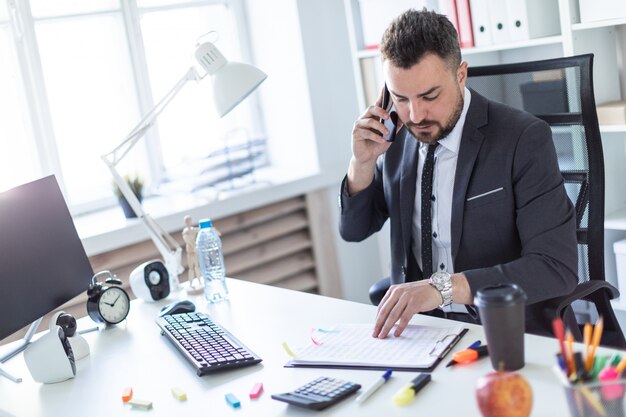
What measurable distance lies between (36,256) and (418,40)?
102 centimetres

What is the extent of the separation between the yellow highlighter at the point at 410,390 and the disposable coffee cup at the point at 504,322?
0.41ft

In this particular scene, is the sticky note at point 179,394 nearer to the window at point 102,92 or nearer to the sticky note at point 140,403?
the sticky note at point 140,403

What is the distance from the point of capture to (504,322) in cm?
140

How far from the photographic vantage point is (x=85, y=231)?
9.86ft

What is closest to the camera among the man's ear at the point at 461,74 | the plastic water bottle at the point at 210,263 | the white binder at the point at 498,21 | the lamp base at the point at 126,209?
the man's ear at the point at 461,74

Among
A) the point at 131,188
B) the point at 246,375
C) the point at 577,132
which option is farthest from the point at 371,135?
the point at 131,188

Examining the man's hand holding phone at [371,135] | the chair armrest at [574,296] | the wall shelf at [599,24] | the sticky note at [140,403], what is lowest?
the chair armrest at [574,296]

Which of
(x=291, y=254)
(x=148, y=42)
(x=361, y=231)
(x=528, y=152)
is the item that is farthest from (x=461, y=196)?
(x=148, y=42)

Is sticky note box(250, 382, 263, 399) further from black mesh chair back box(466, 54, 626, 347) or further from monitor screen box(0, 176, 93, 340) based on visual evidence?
black mesh chair back box(466, 54, 626, 347)

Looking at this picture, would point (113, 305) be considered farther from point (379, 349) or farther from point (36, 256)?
point (379, 349)

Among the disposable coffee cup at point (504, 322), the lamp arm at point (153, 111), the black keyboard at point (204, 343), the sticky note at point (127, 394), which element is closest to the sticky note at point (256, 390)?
the black keyboard at point (204, 343)

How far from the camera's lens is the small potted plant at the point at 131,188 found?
3.12 m

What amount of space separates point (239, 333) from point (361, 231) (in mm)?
538

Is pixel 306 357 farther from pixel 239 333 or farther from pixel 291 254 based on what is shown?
pixel 291 254
